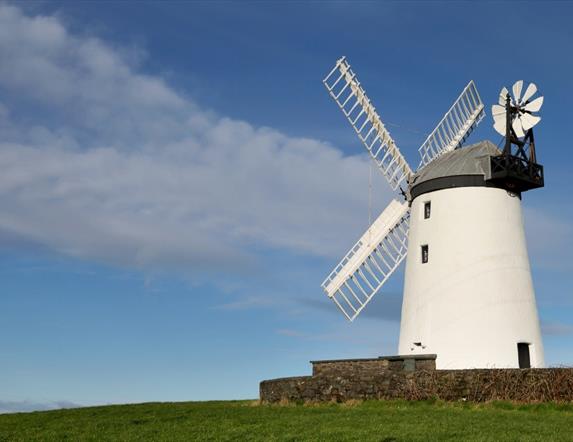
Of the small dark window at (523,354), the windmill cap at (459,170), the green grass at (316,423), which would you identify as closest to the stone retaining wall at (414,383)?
the green grass at (316,423)

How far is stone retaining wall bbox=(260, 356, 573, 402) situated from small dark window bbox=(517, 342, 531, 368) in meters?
4.40

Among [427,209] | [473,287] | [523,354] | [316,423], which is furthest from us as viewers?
[427,209]

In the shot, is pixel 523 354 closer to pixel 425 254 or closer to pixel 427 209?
pixel 425 254

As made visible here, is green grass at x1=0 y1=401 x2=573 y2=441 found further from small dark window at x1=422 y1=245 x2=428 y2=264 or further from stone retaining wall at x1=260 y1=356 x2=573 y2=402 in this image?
small dark window at x1=422 y1=245 x2=428 y2=264

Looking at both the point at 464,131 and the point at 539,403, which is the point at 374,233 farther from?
the point at 539,403

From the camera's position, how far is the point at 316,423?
1577cm

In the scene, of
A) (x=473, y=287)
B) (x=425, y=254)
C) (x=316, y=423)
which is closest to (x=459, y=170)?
(x=425, y=254)

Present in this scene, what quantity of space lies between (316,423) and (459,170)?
12.7 meters

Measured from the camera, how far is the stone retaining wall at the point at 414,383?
18.8 metres

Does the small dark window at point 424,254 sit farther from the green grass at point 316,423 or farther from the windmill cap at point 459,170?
the green grass at point 316,423

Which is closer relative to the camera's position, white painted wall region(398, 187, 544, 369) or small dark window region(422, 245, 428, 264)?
white painted wall region(398, 187, 544, 369)

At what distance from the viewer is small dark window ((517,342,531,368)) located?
947 inches

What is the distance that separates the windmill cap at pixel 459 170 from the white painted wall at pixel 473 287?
31 cm

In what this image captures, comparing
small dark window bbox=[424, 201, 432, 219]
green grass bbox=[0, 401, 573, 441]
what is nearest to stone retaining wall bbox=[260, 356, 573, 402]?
green grass bbox=[0, 401, 573, 441]
